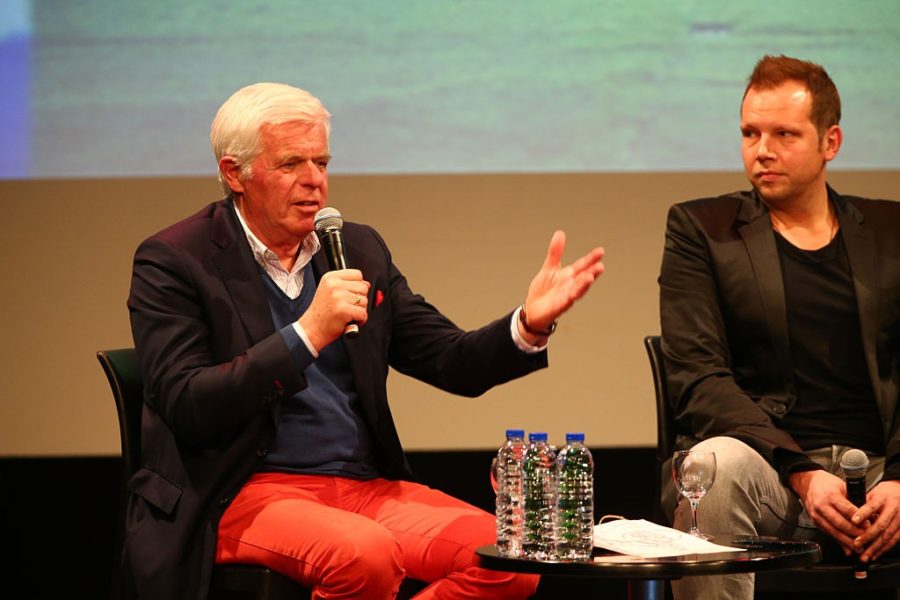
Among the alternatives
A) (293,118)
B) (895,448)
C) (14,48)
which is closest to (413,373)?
(293,118)

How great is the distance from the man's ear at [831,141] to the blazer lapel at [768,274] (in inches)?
8.5

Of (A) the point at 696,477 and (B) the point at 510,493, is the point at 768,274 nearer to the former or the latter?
(A) the point at 696,477

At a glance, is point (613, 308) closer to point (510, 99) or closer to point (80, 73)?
point (510, 99)

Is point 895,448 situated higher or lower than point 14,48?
lower

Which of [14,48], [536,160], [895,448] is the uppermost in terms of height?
[14,48]

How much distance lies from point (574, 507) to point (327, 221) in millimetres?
820

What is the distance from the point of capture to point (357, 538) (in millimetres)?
2375

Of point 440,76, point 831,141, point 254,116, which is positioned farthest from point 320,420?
point 440,76

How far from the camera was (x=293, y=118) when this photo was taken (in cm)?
273

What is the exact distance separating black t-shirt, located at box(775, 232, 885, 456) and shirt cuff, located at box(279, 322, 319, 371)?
47.9 inches

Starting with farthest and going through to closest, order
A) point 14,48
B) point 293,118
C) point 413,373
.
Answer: point 14,48 → point 413,373 → point 293,118

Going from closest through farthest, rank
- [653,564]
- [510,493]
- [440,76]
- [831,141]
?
[653,564] < [510,493] < [831,141] < [440,76]

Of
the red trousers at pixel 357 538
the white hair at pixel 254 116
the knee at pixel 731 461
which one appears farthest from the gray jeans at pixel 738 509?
the white hair at pixel 254 116

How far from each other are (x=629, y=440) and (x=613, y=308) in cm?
46
